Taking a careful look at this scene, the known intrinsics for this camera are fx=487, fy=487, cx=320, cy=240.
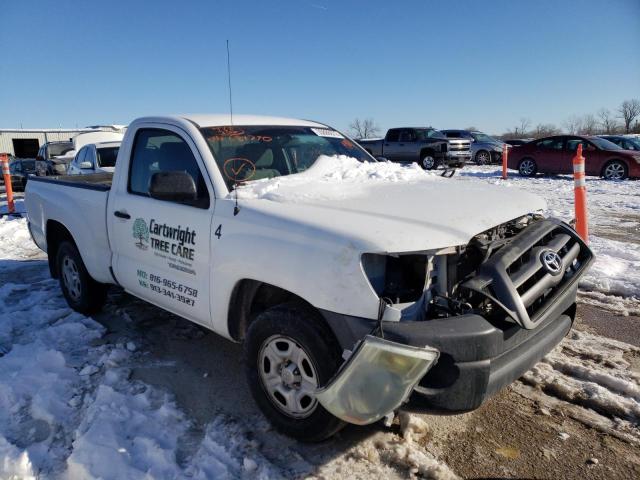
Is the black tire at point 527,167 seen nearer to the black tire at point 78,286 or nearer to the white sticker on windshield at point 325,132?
the white sticker on windshield at point 325,132

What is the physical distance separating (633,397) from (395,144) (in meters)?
19.1

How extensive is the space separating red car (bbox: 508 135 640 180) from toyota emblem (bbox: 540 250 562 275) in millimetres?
15019

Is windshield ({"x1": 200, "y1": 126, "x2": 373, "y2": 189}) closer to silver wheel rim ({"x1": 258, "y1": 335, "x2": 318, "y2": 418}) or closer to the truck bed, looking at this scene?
silver wheel rim ({"x1": 258, "y1": 335, "x2": 318, "y2": 418})

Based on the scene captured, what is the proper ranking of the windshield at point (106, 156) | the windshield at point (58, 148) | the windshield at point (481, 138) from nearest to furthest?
the windshield at point (106, 156) → the windshield at point (58, 148) → the windshield at point (481, 138)

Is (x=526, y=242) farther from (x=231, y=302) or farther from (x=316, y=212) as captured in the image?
(x=231, y=302)

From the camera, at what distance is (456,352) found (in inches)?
86.3

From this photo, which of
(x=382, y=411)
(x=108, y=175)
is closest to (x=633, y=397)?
(x=382, y=411)

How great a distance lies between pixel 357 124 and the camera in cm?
6469

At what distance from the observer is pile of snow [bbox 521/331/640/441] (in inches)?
114

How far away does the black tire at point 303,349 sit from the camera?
2.50 meters

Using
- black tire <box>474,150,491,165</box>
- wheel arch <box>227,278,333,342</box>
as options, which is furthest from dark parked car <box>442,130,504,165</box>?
wheel arch <box>227,278,333,342</box>

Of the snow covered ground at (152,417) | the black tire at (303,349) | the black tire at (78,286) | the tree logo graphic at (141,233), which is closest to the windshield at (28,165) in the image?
the black tire at (78,286)

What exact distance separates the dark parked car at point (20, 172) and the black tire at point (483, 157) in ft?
63.3

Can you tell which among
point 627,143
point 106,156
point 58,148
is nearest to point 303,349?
point 106,156
